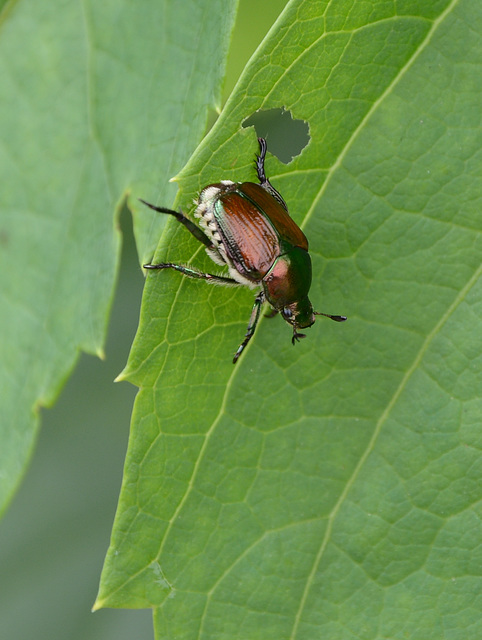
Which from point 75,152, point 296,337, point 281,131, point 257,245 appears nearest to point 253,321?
point 296,337

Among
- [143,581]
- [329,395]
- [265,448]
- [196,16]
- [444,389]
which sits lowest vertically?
[143,581]

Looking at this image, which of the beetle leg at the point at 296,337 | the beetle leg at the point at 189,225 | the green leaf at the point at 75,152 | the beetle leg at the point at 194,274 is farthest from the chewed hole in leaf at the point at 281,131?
the beetle leg at the point at 296,337

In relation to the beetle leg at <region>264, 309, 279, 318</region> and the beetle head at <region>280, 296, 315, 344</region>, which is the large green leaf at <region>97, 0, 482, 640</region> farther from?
the beetle leg at <region>264, 309, 279, 318</region>

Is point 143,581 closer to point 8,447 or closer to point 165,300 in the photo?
point 8,447

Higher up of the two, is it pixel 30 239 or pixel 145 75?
pixel 145 75

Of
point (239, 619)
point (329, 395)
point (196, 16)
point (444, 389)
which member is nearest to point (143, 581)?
point (239, 619)

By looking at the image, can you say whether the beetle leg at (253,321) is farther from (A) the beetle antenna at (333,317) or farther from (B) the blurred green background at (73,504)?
(B) the blurred green background at (73,504)
